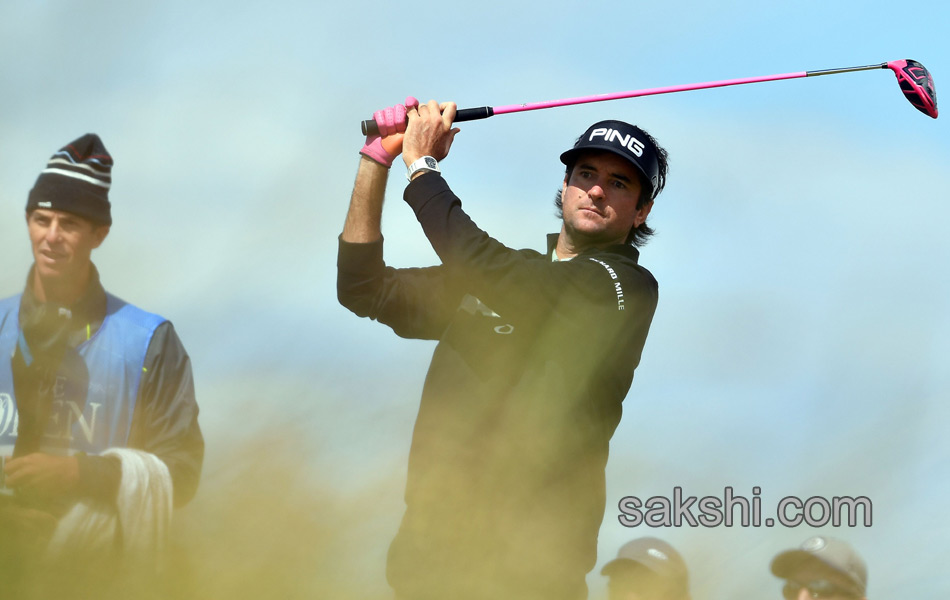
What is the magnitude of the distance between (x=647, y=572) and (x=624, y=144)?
1826 mm

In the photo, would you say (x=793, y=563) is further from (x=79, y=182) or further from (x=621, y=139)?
(x=79, y=182)

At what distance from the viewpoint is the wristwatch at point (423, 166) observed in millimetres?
3816

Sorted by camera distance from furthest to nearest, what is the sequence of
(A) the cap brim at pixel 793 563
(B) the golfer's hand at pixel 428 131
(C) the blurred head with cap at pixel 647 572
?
(A) the cap brim at pixel 793 563 → (C) the blurred head with cap at pixel 647 572 → (B) the golfer's hand at pixel 428 131

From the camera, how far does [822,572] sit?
15.4 ft

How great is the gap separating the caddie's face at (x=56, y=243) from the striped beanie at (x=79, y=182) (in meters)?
0.03

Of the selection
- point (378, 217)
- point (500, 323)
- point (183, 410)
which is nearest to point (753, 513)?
point (500, 323)

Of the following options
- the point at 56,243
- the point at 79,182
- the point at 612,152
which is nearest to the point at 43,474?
the point at 56,243

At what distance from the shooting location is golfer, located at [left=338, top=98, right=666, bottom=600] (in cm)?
359

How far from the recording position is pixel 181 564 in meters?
3.02

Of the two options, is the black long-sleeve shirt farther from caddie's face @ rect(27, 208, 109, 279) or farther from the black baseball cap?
caddie's face @ rect(27, 208, 109, 279)

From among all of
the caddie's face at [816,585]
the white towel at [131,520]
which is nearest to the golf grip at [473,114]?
the white towel at [131,520]

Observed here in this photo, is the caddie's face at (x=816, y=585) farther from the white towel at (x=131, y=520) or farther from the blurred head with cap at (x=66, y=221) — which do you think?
the blurred head with cap at (x=66, y=221)

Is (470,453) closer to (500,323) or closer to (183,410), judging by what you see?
(500,323)

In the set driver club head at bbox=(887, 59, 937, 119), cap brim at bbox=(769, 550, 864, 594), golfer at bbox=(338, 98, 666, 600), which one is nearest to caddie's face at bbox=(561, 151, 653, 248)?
golfer at bbox=(338, 98, 666, 600)
